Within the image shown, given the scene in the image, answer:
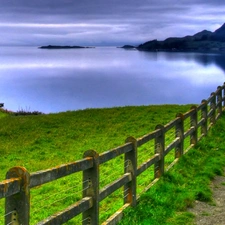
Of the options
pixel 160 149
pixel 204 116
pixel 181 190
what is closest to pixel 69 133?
pixel 204 116

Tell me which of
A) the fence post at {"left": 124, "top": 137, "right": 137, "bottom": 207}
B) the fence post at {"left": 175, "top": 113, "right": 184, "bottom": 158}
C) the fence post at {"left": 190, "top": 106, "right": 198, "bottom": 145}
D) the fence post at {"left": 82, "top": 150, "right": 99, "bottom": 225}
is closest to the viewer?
the fence post at {"left": 82, "top": 150, "right": 99, "bottom": 225}

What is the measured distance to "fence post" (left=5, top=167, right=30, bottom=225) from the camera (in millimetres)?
4871

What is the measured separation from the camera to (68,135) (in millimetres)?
23109

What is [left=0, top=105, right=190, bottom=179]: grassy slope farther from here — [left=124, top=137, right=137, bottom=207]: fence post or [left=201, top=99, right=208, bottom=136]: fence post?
[left=124, top=137, right=137, bottom=207]: fence post

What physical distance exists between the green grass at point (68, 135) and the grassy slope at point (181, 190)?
Result: 2518 mm

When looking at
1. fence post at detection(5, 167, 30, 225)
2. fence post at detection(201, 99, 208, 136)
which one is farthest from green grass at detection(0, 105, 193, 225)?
fence post at detection(5, 167, 30, 225)

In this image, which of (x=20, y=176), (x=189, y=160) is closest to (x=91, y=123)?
(x=189, y=160)

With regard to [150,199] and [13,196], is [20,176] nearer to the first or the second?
[13,196]

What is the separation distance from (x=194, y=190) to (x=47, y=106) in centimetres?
6929

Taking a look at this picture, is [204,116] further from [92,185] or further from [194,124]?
Answer: [92,185]

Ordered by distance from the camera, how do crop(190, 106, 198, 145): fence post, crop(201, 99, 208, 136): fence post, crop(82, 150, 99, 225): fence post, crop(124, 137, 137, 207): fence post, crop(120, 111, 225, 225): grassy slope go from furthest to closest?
crop(201, 99, 208, 136): fence post, crop(190, 106, 198, 145): fence post, crop(124, 137, 137, 207): fence post, crop(120, 111, 225, 225): grassy slope, crop(82, 150, 99, 225): fence post

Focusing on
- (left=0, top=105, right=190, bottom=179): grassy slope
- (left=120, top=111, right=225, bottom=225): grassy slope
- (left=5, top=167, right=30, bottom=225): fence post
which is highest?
(left=5, top=167, right=30, bottom=225): fence post

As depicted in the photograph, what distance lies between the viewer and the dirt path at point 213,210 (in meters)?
8.72

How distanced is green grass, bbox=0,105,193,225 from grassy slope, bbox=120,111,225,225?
2.52 metres
